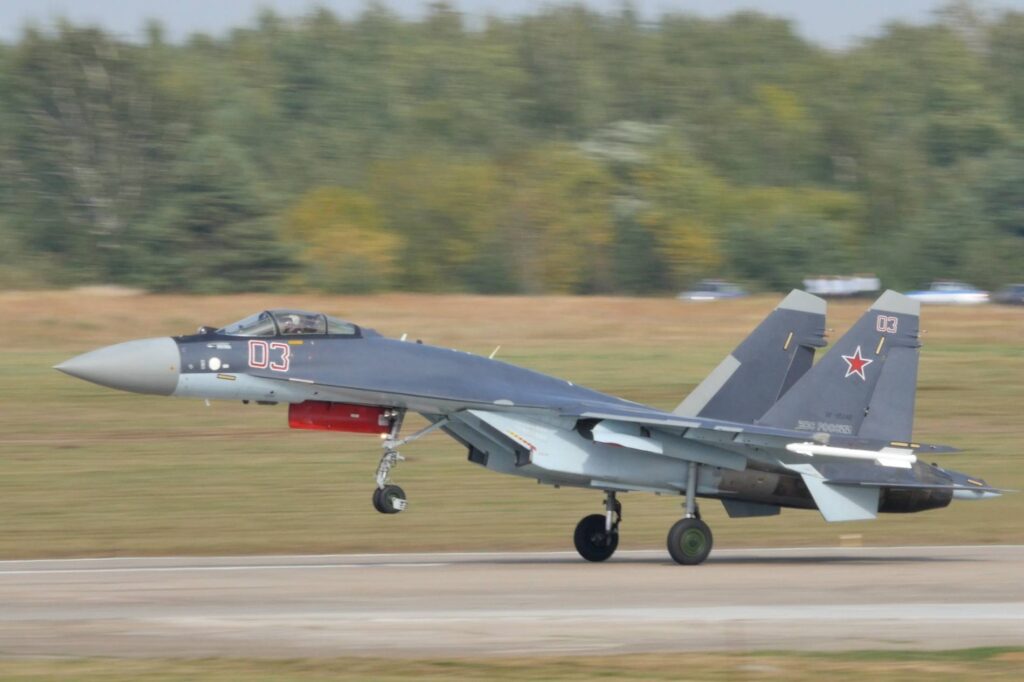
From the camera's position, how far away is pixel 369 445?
32875mm

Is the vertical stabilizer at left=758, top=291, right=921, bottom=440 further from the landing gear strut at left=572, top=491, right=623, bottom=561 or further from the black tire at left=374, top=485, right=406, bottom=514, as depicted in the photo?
the black tire at left=374, top=485, right=406, bottom=514

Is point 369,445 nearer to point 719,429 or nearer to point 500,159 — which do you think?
point 719,429

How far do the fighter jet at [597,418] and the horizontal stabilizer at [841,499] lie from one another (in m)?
0.02

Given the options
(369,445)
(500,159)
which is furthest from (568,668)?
(500,159)

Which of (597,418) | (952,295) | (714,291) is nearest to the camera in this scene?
(597,418)

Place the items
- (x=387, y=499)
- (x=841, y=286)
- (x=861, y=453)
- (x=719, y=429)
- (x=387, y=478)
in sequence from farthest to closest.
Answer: (x=841, y=286), (x=861, y=453), (x=719, y=429), (x=387, y=478), (x=387, y=499)

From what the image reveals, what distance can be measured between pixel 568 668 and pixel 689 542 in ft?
22.5

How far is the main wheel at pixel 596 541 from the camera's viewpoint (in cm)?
1931

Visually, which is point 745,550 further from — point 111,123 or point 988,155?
point 988,155

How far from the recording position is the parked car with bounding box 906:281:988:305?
2704 inches

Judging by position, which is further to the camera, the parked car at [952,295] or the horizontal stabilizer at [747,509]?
the parked car at [952,295]

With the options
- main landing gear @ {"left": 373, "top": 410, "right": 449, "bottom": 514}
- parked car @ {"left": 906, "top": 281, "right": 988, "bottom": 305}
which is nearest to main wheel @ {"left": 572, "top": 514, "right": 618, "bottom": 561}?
main landing gear @ {"left": 373, "top": 410, "right": 449, "bottom": 514}

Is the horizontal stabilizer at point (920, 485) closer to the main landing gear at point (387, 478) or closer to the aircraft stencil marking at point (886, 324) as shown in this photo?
the aircraft stencil marking at point (886, 324)

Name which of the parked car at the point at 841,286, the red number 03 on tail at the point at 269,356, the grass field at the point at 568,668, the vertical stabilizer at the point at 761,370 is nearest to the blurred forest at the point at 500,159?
the parked car at the point at 841,286
